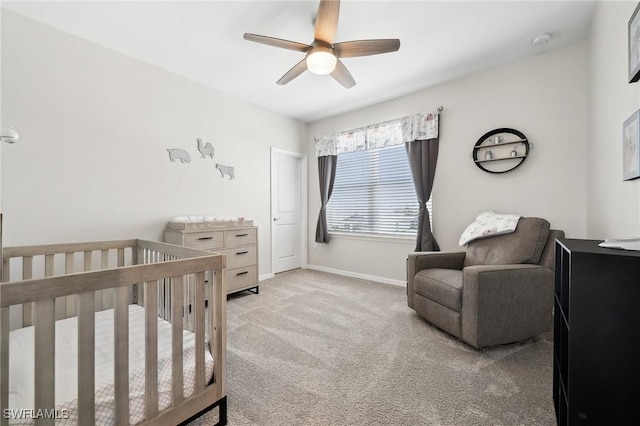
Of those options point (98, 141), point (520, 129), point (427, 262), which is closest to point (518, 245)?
point (427, 262)

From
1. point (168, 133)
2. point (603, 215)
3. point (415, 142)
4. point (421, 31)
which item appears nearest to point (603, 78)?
point (603, 215)

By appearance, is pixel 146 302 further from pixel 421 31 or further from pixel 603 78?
pixel 603 78

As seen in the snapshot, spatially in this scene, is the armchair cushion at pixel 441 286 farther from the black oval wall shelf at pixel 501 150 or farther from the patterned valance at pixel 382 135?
the patterned valance at pixel 382 135

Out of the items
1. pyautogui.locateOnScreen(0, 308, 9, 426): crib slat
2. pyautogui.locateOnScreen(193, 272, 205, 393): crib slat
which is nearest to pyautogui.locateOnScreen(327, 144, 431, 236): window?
pyautogui.locateOnScreen(193, 272, 205, 393): crib slat

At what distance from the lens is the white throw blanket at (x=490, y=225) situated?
239 centimetres

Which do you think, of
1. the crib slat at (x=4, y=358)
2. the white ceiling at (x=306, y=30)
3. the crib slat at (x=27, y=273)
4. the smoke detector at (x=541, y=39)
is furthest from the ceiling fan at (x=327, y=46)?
the crib slat at (x=27, y=273)

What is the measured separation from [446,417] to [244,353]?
1.33 metres

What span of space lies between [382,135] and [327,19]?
2.09 meters

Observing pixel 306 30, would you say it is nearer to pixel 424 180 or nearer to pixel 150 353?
pixel 424 180

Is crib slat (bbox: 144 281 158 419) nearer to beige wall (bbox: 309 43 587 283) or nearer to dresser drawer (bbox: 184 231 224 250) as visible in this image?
dresser drawer (bbox: 184 231 224 250)

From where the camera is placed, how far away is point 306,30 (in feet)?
7.23

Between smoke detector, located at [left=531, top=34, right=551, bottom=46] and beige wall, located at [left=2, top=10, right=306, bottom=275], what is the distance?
128 inches

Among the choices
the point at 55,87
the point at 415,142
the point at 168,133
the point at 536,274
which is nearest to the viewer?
the point at 536,274

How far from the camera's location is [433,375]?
1658 millimetres
